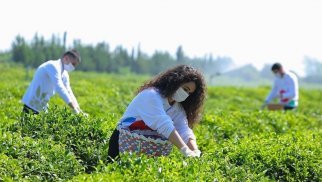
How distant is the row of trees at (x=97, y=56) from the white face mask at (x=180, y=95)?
58.3 meters

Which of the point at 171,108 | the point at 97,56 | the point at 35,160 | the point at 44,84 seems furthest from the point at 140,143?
the point at 97,56

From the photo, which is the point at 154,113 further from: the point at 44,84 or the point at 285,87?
the point at 285,87

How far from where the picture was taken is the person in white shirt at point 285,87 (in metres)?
13.4

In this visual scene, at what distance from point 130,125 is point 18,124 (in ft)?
5.12

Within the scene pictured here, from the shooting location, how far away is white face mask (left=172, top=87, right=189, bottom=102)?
200 inches

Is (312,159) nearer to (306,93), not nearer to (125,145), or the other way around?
(125,145)

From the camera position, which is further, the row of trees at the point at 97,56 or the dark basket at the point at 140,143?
the row of trees at the point at 97,56

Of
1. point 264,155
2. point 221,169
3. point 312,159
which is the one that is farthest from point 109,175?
point 312,159

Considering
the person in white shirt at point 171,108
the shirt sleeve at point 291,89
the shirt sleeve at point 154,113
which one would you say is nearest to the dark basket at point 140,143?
the person in white shirt at point 171,108

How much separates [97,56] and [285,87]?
74.0 meters

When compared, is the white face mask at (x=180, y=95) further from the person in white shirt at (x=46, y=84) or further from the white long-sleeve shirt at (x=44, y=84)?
the white long-sleeve shirt at (x=44, y=84)

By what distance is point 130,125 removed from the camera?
200 inches

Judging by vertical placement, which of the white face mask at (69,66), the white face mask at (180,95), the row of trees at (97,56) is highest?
the white face mask at (180,95)

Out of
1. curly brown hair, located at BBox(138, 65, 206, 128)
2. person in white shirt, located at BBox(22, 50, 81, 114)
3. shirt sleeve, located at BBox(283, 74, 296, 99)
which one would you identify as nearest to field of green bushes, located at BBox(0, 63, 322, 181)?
curly brown hair, located at BBox(138, 65, 206, 128)
